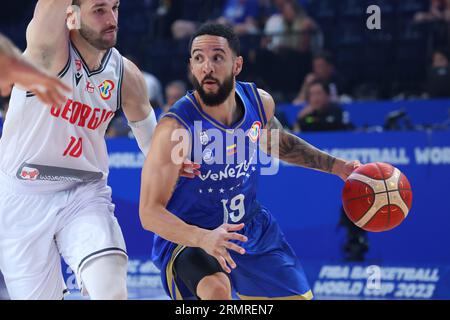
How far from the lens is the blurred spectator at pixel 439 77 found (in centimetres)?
1013

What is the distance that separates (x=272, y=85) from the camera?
37.2 feet

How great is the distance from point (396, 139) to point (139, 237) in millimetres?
3019

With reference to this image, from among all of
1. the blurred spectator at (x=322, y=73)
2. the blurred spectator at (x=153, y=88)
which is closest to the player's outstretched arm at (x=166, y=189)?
the blurred spectator at (x=322, y=73)

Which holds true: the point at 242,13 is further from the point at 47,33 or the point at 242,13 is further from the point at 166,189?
the point at 166,189

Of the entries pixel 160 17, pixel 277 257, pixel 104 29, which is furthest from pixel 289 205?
pixel 160 17

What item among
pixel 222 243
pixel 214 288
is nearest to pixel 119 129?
pixel 214 288

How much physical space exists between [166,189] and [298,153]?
1.19 m

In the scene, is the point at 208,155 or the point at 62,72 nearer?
the point at 62,72

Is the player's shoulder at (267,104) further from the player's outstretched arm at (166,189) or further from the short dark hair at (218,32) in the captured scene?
the player's outstretched arm at (166,189)

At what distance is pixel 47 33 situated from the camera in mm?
4727

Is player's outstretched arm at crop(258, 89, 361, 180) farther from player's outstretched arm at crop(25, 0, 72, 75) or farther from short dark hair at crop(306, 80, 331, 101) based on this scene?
short dark hair at crop(306, 80, 331, 101)

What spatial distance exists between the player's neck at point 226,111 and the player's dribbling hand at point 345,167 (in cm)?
77

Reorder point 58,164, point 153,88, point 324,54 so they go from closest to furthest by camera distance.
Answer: point 58,164 < point 324,54 < point 153,88

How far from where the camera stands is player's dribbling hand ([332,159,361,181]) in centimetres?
549
